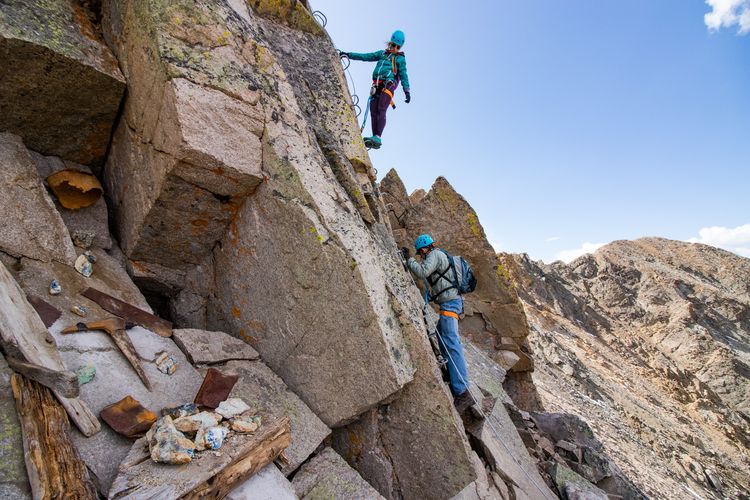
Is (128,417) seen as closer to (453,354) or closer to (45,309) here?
(45,309)

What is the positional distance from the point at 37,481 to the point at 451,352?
4910 mm

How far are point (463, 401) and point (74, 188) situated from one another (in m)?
6.15

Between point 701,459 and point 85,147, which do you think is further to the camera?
point 701,459

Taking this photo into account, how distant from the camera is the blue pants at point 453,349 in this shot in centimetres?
549

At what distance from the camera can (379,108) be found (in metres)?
8.07

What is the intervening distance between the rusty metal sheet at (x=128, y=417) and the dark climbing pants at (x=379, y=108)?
21.9ft

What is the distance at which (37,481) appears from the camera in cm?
207

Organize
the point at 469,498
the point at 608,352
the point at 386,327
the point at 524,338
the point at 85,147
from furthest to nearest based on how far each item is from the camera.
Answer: the point at 608,352 → the point at 524,338 → the point at 85,147 → the point at 469,498 → the point at 386,327

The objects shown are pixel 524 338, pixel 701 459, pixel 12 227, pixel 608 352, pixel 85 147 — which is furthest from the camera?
pixel 608 352

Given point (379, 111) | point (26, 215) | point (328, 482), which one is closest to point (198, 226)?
point (26, 215)

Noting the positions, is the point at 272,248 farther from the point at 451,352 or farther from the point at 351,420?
the point at 451,352

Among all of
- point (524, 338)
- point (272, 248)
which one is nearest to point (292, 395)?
point (272, 248)

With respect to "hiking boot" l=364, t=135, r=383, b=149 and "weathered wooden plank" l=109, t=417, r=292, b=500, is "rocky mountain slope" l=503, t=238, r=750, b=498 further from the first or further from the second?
"weathered wooden plank" l=109, t=417, r=292, b=500

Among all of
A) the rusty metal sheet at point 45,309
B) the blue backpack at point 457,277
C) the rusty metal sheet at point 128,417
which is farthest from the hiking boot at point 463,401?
the rusty metal sheet at point 45,309
